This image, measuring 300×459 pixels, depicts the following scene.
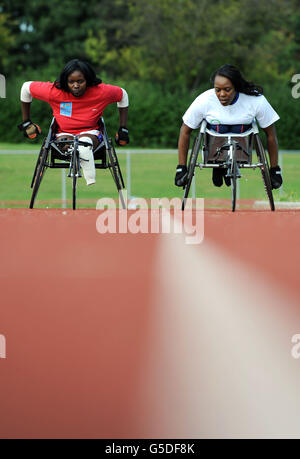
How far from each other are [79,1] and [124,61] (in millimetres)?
6272

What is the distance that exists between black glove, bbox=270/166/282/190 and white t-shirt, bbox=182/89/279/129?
0.46 meters

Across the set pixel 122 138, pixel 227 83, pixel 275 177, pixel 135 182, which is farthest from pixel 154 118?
pixel 227 83

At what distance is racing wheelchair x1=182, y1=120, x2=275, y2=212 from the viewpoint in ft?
24.7

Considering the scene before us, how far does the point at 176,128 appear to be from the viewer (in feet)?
94.3

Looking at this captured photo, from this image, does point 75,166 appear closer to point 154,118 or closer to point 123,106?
point 123,106

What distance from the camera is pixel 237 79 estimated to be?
741cm

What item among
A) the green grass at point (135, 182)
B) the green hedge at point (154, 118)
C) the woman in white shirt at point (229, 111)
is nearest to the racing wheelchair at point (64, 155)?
the woman in white shirt at point (229, 111)

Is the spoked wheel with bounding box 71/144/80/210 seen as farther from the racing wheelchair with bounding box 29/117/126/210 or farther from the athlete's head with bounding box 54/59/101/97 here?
the athlete's head with bounding box 54/59/101/97

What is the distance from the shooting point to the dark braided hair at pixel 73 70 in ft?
24.9

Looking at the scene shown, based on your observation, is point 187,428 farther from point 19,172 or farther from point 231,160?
point 19,172

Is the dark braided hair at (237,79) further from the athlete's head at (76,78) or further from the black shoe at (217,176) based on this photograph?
the athlete's head at (76,78)

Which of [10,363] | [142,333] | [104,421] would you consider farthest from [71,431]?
[142,333]

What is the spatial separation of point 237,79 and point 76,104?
144 cm

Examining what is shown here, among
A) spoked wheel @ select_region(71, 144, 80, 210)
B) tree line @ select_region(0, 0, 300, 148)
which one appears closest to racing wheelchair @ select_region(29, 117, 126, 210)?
spoked wheel @ select_region(71, 144, 80, 210)
